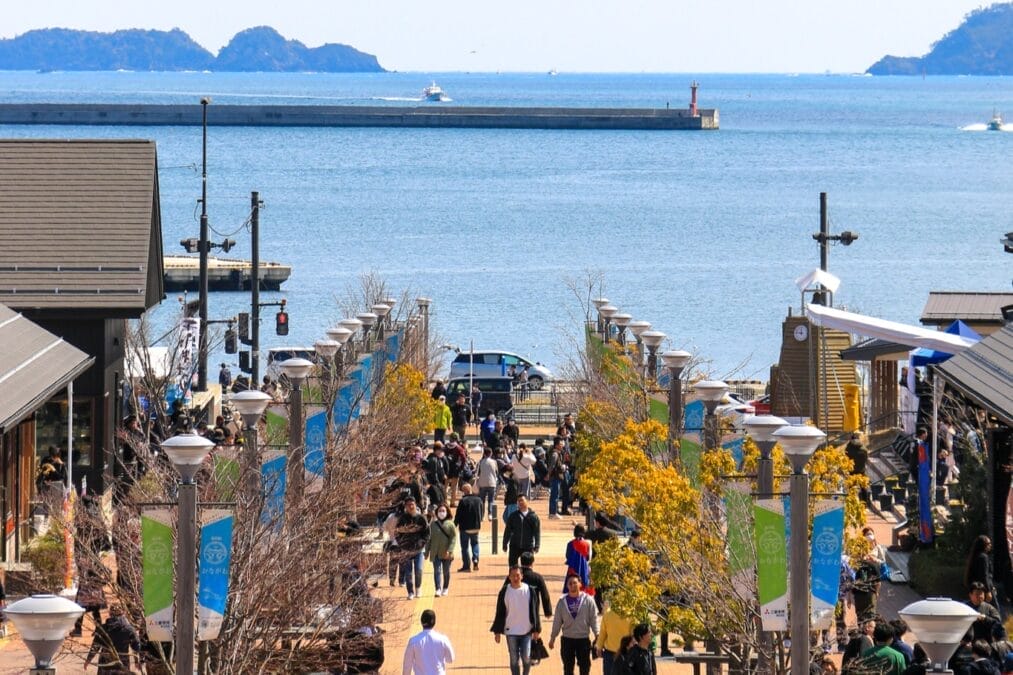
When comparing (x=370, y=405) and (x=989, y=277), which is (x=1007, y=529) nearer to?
(x=370, y=405)

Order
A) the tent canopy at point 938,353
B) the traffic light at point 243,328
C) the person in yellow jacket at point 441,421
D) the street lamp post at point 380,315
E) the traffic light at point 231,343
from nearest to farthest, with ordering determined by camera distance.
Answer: the tent canopy at point 938,353
the street lamp post at point 380,315
the person in yellow jacket at point 441,421
the traffic light at point 243,328
the traffic light at point 231,343

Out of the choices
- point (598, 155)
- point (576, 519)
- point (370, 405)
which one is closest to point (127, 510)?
point (370, 405)

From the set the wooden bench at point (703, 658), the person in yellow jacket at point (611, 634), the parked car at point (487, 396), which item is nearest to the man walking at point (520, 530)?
the person in yellow jacket at point (611, 634)

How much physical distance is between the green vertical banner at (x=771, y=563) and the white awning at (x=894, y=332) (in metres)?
14.0

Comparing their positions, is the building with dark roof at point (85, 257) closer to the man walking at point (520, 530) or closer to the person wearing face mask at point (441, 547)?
the person wearing face mask at point (441, 547)

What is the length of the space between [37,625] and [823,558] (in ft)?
19.0

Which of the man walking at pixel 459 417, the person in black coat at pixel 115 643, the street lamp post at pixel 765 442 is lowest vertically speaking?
the man walking at pixel 459 417

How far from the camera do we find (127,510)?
611 inches

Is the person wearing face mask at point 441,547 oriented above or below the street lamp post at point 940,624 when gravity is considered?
below

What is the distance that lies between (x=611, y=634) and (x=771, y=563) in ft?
12.6

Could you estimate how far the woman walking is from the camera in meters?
17.4

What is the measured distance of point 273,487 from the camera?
52.7 feet

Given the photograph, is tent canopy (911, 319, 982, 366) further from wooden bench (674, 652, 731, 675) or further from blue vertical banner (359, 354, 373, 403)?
wooden bench (674, 652, 731, 675)

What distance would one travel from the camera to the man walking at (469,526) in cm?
2417
